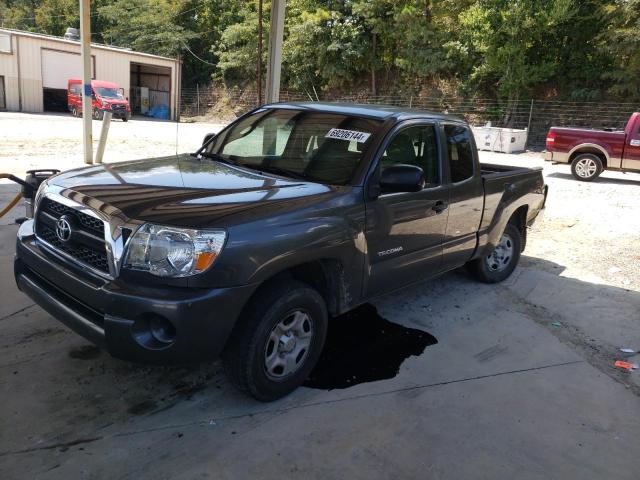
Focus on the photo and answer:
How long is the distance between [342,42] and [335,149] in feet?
103

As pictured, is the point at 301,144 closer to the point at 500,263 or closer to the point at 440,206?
the point at 440,206

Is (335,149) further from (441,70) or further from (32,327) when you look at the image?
(441,70)

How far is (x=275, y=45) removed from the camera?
840cm

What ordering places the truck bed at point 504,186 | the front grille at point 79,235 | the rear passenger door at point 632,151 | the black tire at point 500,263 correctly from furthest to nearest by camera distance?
the rear passenger door at point 632,151
the black tire at point 500,263
the truck bed at point 504,186
the front grille at point 79,235

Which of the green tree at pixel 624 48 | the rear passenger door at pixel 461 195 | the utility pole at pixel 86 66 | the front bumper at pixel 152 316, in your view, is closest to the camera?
the front bumper at pixel 152 316

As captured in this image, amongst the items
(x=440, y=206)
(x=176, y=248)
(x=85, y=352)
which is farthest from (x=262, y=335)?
(x=440, y=206)

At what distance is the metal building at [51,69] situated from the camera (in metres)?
32.8

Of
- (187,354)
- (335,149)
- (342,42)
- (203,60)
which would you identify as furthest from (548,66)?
(203,60)

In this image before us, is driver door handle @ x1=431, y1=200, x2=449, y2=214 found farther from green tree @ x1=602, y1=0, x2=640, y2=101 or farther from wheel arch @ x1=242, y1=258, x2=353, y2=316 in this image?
green tree @ x1=602, y1=0, x2=640, y2=101

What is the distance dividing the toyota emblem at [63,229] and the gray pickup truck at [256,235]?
0.5 inches

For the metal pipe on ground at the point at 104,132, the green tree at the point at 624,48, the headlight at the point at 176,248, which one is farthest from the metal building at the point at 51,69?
the headlight at the point at 176,248

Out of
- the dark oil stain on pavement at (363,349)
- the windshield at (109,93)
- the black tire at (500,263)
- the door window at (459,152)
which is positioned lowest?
the dark oil stain on pavement at (363,349)

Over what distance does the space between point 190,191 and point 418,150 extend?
197cm

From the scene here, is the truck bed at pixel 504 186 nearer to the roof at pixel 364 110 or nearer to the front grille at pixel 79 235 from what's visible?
the roof at pixel 364 110
